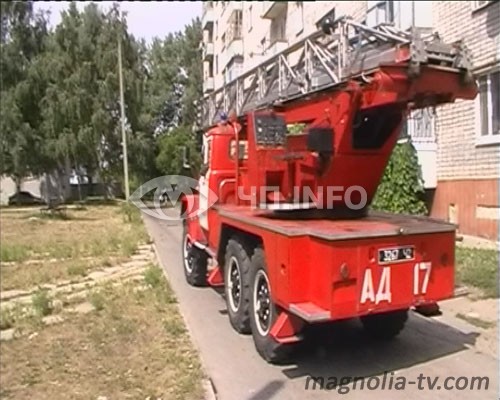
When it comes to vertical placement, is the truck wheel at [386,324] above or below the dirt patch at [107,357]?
above

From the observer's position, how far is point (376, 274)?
4.57m

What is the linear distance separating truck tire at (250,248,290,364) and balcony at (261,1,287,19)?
881 inches

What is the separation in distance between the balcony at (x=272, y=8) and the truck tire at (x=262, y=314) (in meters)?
22.4

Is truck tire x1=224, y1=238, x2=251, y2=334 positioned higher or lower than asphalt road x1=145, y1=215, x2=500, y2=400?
higher

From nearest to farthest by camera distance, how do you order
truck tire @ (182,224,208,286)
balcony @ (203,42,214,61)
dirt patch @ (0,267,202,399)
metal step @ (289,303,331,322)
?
metal step @ (289,303,331,322) → dirt patch @ (0,267,202,399) → truck tire @ (182,224,208,286) → balcony @ (203,42,214,61)

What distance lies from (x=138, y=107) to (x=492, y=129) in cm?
2447

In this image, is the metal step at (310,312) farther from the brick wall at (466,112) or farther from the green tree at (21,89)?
the green tree at (21,89)

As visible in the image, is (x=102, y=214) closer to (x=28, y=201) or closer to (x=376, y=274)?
(x=28, y=201)

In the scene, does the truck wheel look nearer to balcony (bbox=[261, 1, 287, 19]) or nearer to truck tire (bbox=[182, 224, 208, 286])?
truck tire (bbox=[182, 224, 208, 286])

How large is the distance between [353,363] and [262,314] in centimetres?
102

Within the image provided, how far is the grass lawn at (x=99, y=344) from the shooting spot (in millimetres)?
4762

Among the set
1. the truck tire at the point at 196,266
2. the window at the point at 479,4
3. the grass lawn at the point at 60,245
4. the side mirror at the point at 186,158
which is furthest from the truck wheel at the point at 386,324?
the window at the point at 479,4

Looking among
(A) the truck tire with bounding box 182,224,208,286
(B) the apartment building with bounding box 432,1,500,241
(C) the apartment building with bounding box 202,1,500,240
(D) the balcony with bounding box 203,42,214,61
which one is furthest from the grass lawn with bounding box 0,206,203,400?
(D) the balcony with bounding box 203,42,214,61

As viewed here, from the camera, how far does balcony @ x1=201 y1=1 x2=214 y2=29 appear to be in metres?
41.5
